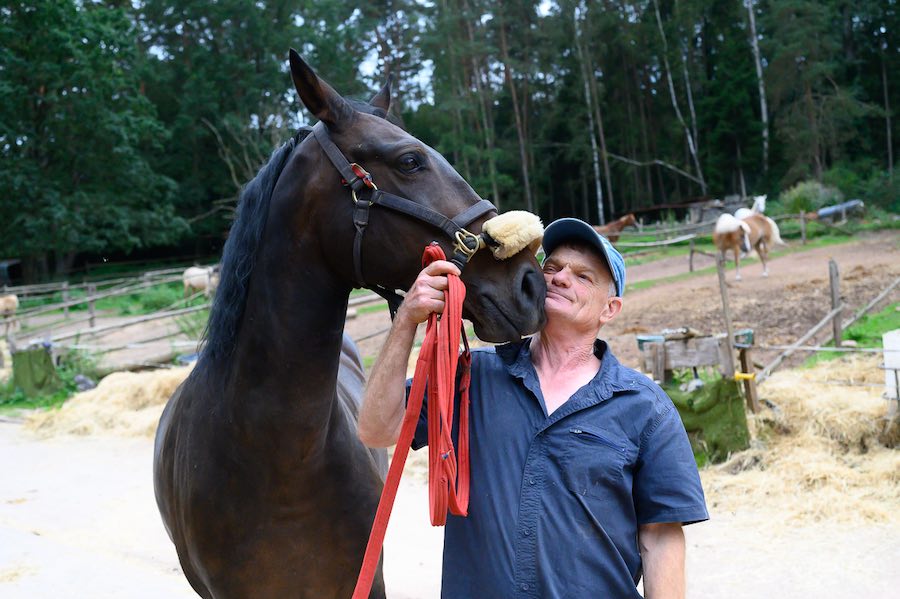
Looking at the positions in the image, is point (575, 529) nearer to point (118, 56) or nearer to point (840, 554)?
point (840, 554)

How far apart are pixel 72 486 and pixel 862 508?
6040 millimetres

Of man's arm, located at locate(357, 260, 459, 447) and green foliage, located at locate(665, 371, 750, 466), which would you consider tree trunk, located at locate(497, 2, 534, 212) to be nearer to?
green foliage, located at locate(665, 371, 750, 466)

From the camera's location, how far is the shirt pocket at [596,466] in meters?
1.38

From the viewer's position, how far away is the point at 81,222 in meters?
25.3

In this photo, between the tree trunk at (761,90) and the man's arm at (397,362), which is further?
the tree trunk at (761,90)

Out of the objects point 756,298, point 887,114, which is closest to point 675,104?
point 887,114

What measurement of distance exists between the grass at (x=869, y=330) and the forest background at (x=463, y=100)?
16.8m

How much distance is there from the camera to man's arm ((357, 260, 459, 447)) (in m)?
1.40

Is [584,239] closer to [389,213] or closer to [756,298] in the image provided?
[389,213]

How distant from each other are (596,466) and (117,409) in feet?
25.8

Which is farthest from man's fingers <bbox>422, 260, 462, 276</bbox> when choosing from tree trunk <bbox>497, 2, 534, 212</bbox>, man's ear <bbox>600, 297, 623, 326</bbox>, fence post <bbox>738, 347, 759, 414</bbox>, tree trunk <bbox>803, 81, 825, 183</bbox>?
tree trunk <bbox>803, 81, 825, 183</bbox>

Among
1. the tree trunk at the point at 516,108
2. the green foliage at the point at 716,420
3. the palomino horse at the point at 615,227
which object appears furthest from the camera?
the tree trunk at the point at 516,108

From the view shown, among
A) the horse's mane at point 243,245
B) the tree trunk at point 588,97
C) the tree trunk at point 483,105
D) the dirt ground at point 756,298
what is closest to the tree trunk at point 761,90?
the tree trunk at point 588,97

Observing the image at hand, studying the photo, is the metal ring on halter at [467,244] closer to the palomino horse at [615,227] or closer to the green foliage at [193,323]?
the green foliage at [193,323]
